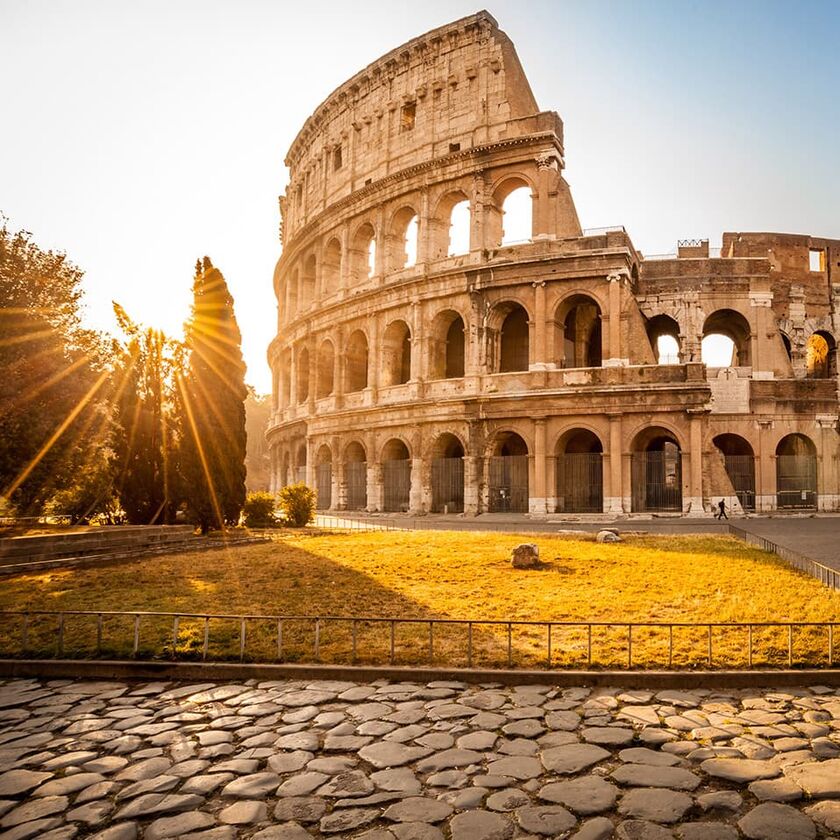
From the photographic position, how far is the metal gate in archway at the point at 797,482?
950 inches

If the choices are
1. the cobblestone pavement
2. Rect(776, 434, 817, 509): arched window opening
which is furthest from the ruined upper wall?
the cobblestone pavement

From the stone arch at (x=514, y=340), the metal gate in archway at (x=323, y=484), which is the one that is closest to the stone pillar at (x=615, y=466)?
the stone arch at (x=514, y=340)

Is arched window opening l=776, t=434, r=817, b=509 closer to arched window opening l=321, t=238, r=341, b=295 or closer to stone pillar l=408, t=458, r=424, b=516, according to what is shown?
stone pillar l=408, t=458, r=424, b=516

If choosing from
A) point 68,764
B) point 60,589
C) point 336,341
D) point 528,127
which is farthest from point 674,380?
point 68,764

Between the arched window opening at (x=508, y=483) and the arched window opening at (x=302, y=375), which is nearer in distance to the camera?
the arched window opening at (x=508, y=483)

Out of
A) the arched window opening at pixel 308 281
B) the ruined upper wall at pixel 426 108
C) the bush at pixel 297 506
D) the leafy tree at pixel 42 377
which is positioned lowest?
the bush at pixel 297 506

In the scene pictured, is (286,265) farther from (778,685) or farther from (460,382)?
(778,685)

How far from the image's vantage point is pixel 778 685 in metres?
5.45

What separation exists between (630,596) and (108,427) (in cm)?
1434

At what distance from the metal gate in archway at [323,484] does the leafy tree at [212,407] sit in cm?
957

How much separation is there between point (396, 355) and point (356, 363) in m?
2.30

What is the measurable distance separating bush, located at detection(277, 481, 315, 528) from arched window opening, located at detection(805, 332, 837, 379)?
67.7ft

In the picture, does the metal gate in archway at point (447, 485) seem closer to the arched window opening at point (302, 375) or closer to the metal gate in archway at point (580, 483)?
the metal gate in archway at point (580, 483)

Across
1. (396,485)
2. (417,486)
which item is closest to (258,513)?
(417,486)
